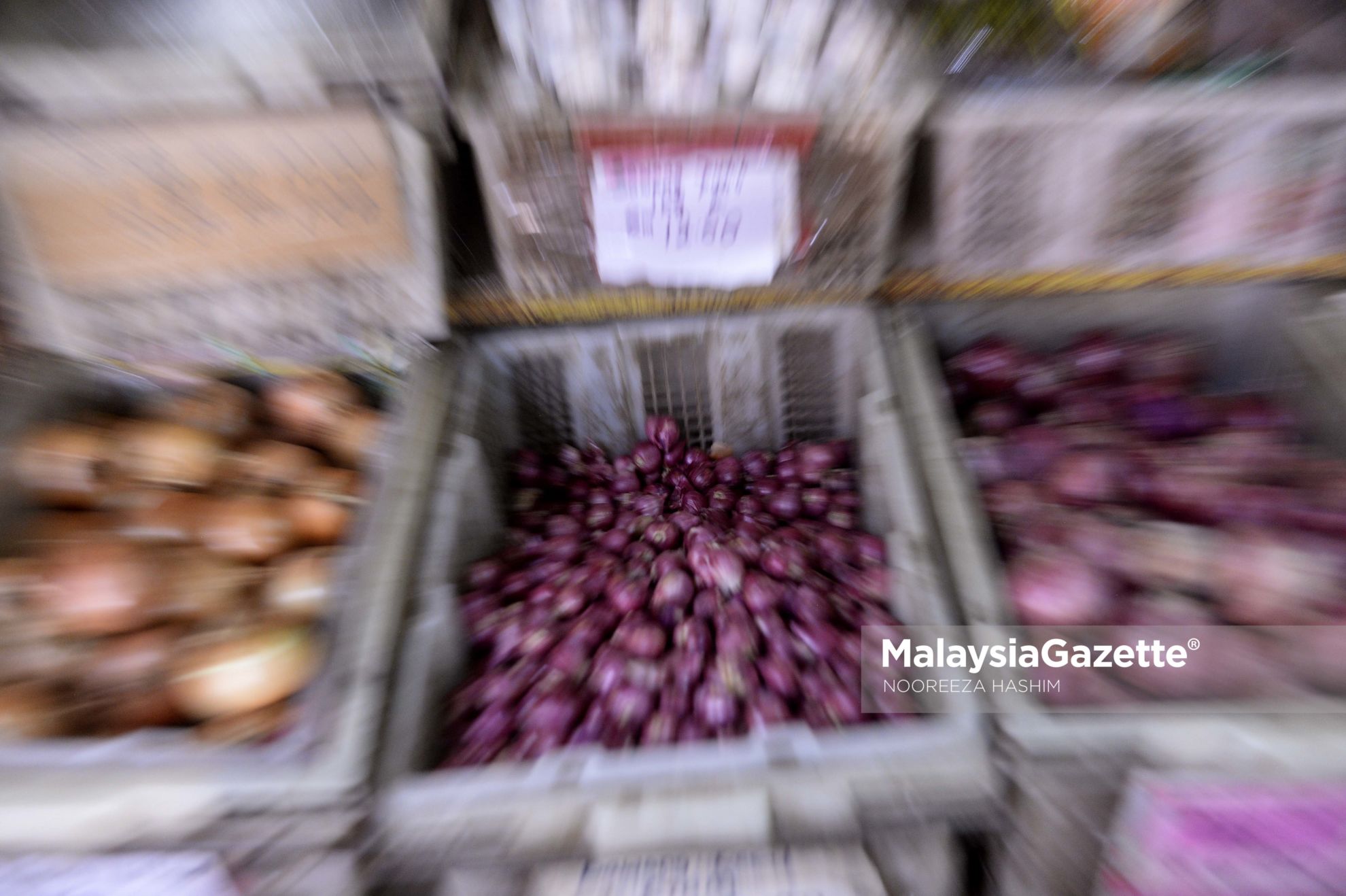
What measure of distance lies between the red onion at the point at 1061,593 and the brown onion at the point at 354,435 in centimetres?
99

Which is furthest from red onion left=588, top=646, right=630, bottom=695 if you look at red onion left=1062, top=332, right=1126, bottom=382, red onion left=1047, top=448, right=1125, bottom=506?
red onion left=1062, top=332, right=1126, bottom=382

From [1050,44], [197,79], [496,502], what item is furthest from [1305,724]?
[197,79]

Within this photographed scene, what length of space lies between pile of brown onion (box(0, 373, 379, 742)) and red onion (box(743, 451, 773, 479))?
0.68m

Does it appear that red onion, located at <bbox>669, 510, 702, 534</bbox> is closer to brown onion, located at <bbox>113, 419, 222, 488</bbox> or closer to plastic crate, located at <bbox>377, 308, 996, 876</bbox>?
plastic crate, located at <bbox>377, 308, 996, 876</bbox>

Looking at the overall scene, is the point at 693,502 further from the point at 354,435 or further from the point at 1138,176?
the point at 1138,176

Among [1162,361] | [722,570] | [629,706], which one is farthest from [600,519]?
[1162,361]

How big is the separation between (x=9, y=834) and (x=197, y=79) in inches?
33.1

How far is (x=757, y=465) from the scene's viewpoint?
1.14 meters

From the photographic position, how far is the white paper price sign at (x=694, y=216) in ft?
2.44

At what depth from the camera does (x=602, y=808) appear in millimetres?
613

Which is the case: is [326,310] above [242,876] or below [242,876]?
above

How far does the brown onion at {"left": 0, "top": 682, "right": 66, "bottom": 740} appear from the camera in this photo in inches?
27.6

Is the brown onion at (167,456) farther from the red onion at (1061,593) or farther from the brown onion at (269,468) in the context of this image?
the red onion at (1061,593)

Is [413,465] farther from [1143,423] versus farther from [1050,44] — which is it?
[1143,423]
